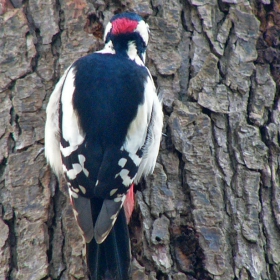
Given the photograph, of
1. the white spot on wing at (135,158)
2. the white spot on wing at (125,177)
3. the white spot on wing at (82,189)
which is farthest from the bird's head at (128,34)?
the white spot on wing at (82,189)

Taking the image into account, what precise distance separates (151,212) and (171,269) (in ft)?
0.96

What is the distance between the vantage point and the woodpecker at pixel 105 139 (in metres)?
2.77

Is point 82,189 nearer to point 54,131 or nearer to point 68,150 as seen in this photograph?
point 68,150

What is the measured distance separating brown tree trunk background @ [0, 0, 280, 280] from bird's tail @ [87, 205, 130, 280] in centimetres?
7

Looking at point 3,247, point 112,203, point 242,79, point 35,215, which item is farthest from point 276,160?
point 3,247

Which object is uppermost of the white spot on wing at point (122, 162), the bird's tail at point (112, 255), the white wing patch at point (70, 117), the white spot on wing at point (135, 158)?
the white wing patch at point (70, 117)

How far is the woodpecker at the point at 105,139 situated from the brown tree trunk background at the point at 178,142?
0.08 metres

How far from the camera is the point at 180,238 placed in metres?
2.82

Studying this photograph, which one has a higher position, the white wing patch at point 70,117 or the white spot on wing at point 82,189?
the white wing patch at point 70,117

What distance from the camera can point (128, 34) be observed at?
338 cm

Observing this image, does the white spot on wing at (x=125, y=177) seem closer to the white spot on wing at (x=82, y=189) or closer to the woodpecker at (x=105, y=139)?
the woodpecker at (x=105, y=139)

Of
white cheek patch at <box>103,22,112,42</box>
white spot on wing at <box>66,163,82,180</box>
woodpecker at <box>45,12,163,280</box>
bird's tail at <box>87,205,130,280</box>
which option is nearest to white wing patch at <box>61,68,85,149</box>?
woodpecker at <box>45,12,163,280</box>

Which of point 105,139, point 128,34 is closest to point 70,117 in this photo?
point 105,139

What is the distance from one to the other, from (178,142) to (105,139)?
0.38 m
